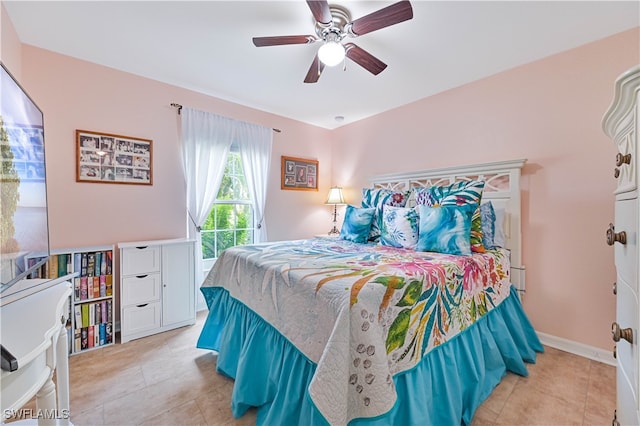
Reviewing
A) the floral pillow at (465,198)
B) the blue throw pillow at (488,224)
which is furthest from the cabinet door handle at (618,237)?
the blue throw pillow at (488,224)

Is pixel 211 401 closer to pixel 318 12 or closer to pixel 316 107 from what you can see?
pixel 318 12

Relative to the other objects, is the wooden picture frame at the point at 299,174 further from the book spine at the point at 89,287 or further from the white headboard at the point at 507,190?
the book spine at the point at 89,287

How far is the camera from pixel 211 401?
1533 mm

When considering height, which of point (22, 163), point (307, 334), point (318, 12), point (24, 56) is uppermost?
point (24, 56)

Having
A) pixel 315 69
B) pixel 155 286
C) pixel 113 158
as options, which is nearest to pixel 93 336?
pixel 155 286

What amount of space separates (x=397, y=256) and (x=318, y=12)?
1573 mm

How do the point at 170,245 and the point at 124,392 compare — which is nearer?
the point at 124,392

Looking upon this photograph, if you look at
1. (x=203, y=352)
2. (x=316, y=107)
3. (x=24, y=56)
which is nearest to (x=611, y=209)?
(x=316, y=107)

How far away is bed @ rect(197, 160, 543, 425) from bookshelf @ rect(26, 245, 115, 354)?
3.08 feet

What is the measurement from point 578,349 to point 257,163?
11.7 ft

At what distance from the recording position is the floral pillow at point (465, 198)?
2.01 meters

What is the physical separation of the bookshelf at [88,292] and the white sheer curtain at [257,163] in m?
1.53

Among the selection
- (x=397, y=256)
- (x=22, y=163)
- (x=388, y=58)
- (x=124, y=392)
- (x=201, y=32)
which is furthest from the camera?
(x=388, y=58)

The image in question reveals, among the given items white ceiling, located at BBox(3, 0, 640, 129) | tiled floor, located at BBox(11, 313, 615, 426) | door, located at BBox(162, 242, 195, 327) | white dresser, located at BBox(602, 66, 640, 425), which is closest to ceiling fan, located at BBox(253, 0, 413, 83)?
white ceiling, located at BBox(3, 0, 640, 129)
